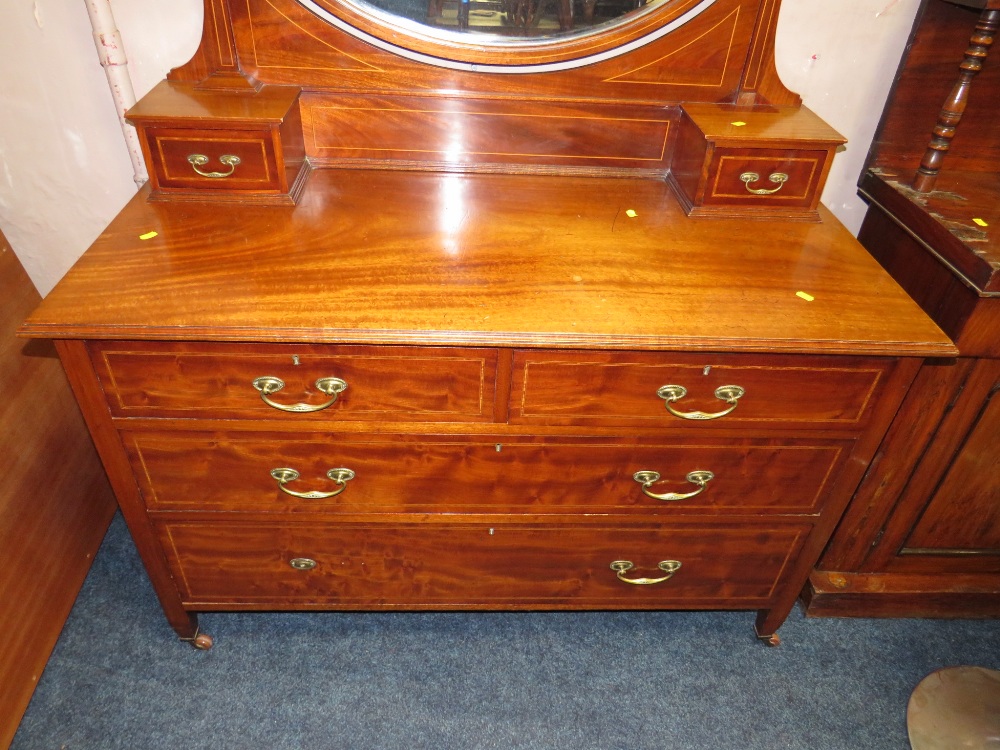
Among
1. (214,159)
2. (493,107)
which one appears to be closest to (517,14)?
(493,107)

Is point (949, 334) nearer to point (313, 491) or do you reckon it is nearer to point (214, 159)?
point (313, 491)

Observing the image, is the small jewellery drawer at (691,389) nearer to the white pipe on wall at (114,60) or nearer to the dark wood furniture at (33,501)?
the white pipe on wall at (114,60)

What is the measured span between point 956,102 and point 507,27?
1008mm

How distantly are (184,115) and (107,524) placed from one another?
131cm

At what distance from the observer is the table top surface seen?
49.1 inches

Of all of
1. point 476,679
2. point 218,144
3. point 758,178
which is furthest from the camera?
point 476,679

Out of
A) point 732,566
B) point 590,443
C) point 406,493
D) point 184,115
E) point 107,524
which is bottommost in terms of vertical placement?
point 107,524

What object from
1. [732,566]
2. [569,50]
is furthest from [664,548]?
[569,50]

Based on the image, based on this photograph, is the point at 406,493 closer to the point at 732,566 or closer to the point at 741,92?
the point at 732,566

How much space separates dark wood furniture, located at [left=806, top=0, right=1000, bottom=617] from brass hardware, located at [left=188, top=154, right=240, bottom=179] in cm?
153

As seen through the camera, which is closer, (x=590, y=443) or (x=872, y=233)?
(x=590, y=443)

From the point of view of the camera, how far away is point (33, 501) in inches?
69.1

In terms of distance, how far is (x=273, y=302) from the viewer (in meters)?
1.28

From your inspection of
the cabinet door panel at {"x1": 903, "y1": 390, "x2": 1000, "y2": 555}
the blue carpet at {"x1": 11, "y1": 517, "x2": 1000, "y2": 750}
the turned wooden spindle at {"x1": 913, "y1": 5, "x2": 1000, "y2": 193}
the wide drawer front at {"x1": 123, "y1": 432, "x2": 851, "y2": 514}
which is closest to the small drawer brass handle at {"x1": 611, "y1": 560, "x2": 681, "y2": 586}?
the wide drawer front at {"x1": 123, "y1": 432, "x2": 851, "y2": 514}
